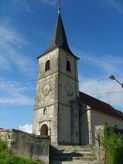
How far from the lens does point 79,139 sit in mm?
26266

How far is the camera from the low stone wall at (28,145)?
14.6 m

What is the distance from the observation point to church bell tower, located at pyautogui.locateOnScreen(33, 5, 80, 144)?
2506 cm

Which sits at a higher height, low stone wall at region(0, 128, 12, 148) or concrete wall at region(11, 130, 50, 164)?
low stone wall at region(0, 128, 12, 148)

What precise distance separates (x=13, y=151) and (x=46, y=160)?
2684mm

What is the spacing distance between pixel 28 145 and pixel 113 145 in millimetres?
5614

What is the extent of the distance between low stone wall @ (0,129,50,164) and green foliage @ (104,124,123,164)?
14.6 ft

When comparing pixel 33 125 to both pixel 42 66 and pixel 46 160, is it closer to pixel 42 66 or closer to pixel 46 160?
pixel 42 66

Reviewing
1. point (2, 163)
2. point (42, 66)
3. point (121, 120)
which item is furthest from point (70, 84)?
point (2, 163)

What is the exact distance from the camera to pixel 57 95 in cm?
2603

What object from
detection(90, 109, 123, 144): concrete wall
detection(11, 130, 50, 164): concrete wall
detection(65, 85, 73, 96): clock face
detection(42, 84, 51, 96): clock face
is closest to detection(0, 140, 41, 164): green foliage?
detection(11, 130, 50, 164): concrete wall

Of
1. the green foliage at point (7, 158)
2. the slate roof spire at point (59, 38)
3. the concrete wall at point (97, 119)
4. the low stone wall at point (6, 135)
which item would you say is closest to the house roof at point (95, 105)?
the concrete wall at point (97, 119)

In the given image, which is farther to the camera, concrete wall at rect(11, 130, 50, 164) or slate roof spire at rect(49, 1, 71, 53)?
slate roof spire at rect(49, 1, 71, 53)

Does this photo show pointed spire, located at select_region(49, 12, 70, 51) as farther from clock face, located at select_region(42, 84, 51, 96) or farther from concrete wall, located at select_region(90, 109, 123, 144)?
concrete wall, located at select_region(90, 109, 123, 144)

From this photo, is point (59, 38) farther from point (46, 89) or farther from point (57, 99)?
point (57, 99)
